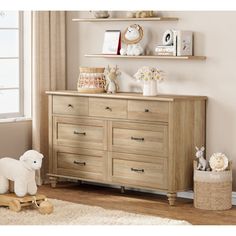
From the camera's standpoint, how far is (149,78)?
4.07m

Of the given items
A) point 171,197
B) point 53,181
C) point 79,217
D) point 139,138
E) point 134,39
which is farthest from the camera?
point 53,181

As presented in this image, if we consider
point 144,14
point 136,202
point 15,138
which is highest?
Result: point 144,14

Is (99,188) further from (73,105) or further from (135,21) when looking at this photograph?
(135,21)

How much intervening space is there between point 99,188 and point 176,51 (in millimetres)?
1366

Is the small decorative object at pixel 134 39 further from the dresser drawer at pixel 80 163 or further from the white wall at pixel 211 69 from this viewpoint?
the dresser drawer at pixel 80 163

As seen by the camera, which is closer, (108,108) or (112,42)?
(108,108)

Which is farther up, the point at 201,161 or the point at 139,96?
the point at 139,96

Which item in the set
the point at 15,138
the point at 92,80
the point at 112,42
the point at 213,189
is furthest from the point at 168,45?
the point at 15,138

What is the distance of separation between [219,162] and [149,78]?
81cm

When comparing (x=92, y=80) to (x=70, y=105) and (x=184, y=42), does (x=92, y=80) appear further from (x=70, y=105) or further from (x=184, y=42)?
(x=184, y=42)

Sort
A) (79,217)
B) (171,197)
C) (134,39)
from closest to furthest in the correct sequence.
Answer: (79,217)
(171,197)
(134,39)

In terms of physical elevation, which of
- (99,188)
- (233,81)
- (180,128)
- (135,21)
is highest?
(135,21)
